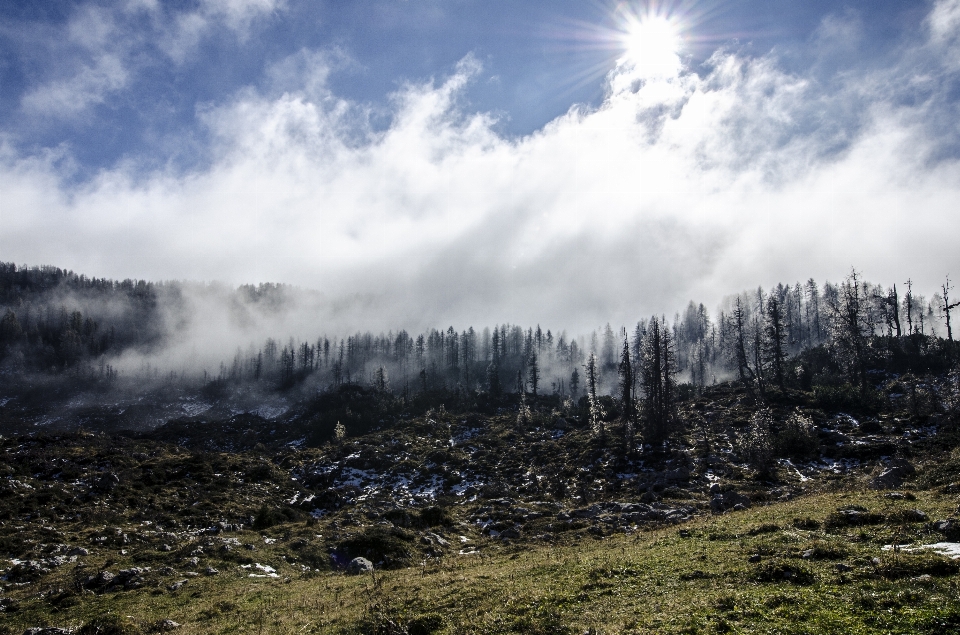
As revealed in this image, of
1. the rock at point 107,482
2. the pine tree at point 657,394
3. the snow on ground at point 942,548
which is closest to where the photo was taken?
the snow on ground at point 942,548

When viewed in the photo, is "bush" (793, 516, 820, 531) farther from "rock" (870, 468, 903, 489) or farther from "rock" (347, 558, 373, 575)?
"rock" (347, 558, 373, 575)

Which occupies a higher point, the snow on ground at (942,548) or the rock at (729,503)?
the snow on ground at (942,548)

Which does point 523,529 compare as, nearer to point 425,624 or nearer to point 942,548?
point 425,624

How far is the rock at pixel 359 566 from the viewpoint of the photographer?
3191cm

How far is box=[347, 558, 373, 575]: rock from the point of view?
105 feet

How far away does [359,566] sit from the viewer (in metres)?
32.5

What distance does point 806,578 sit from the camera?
14523 mm

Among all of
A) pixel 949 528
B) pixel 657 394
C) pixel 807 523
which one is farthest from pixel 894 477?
pixel 657 394

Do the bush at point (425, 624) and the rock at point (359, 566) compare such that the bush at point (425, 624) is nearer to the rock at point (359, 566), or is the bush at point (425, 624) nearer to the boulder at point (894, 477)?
the rock at point (359, 566)

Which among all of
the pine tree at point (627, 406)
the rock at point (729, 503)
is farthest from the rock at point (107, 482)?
the pine tree at point (627, 406)

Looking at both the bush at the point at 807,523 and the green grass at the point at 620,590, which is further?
the bush at the point at 807,523

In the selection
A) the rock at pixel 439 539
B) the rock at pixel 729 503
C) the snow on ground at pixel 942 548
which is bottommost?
the rock at pixel 439 539

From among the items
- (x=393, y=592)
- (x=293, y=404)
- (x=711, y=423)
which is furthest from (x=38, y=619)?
(x=293, y=404)

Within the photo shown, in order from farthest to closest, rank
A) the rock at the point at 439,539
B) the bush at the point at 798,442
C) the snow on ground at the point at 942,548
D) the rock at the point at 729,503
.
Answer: the bush at the point at 798,442 < the rock at the point at 439,539 < the rock at the point at 729,503 < the snow on ground at the point at 942,548
